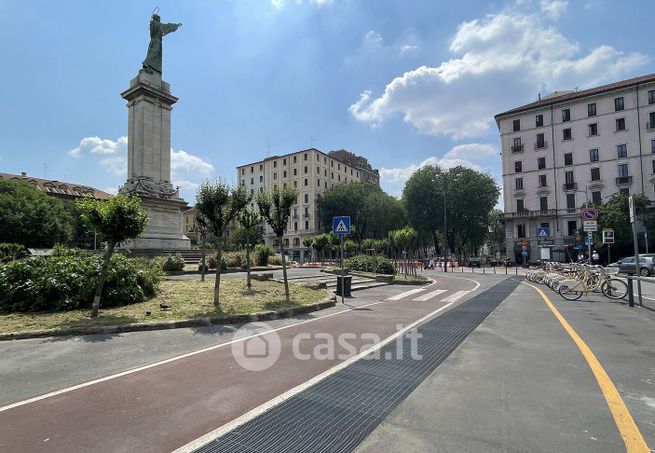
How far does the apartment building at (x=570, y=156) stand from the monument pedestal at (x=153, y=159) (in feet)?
136

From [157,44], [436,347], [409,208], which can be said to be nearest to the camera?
[436,347]

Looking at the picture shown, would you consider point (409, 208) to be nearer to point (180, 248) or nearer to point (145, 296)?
point (180, 248)

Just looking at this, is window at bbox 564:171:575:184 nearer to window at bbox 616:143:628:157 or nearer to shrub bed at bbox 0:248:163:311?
window at bbox 616:143:628:157

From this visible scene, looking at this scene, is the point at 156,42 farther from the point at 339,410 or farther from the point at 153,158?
the point at 339,410

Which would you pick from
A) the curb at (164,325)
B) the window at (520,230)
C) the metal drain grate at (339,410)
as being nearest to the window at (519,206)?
the window at (520,230)

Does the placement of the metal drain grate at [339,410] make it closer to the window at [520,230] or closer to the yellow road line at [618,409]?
the yellow road line at [618,409]

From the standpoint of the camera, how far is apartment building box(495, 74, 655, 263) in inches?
1914

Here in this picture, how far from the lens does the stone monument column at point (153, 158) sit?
25688mm

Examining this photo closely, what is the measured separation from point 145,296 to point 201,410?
319 inches

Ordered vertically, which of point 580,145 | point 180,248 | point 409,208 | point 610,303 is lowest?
point 610,303

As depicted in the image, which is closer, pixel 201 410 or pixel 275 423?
pixel 275 423

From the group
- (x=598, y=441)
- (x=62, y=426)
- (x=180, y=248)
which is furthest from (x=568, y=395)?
(x=180, y=248)

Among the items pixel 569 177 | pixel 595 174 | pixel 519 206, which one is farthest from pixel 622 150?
pixel 519 206

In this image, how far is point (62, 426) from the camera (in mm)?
3441
